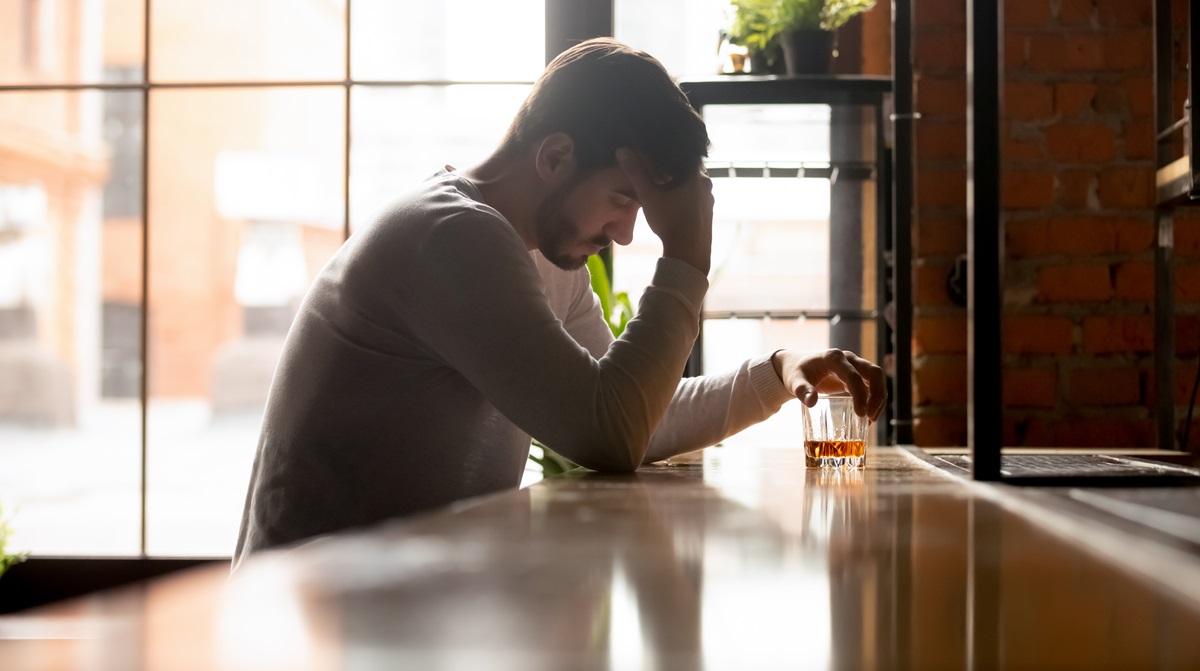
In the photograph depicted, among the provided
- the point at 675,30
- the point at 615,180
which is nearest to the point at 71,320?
the point at 675,30

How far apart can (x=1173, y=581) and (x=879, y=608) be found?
16 cm

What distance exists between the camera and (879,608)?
0.36 metres

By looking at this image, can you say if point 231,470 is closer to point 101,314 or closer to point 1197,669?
point 101,314

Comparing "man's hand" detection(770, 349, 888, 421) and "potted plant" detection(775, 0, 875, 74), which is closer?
"man's hand" detection(770, 349, 888, 421)

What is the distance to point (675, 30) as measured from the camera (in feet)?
8.21

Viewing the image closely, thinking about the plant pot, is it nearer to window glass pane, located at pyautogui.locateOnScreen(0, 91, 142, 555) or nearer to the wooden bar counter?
the wooden bar counter

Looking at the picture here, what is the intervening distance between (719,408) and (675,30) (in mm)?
1380


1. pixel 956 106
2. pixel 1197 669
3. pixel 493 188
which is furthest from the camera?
pixel 956 106

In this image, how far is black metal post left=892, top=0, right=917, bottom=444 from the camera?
1.61 m

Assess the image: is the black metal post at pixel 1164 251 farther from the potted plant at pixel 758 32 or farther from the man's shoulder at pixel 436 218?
the man's shoulder at pixel 436 218

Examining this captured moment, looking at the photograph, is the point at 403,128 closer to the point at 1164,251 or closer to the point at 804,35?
the point at 804,35

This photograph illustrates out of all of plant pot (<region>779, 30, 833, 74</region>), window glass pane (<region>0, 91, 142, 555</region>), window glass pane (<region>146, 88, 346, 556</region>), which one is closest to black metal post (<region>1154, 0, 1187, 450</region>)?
plant pot (<region>779, 30, 833, 74</region>)

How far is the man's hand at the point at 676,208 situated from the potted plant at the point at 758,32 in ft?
2.76

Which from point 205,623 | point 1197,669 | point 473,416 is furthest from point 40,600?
point 1197,669
